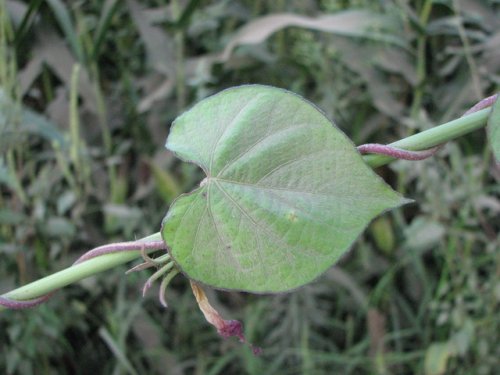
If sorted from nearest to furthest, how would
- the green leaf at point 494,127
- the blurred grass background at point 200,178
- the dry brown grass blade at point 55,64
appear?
the green leaf at point 494,127 → the blurred grass background at point 200,178 → the dry brown grass blade at point 55,64

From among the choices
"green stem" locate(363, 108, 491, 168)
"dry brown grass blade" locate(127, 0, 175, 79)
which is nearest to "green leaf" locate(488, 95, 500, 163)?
"green stem" locate(363, 108, 491, 168)

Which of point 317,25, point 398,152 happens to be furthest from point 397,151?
point 317,25

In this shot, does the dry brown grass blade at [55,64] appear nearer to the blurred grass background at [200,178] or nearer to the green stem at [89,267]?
the blurred grass background at [200,178]

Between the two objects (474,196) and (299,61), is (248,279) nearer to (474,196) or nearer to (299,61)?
(474,196)

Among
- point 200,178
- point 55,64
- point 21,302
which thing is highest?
point 21,302

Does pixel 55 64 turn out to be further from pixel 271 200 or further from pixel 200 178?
pixel 271 200

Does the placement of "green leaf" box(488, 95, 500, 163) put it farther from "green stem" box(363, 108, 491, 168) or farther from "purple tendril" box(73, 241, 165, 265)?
"purple tendril" box(73, 241, 165, 265)

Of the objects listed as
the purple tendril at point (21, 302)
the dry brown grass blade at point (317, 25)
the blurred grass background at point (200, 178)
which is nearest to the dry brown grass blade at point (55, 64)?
the blurred grass background at point (200, 178)
